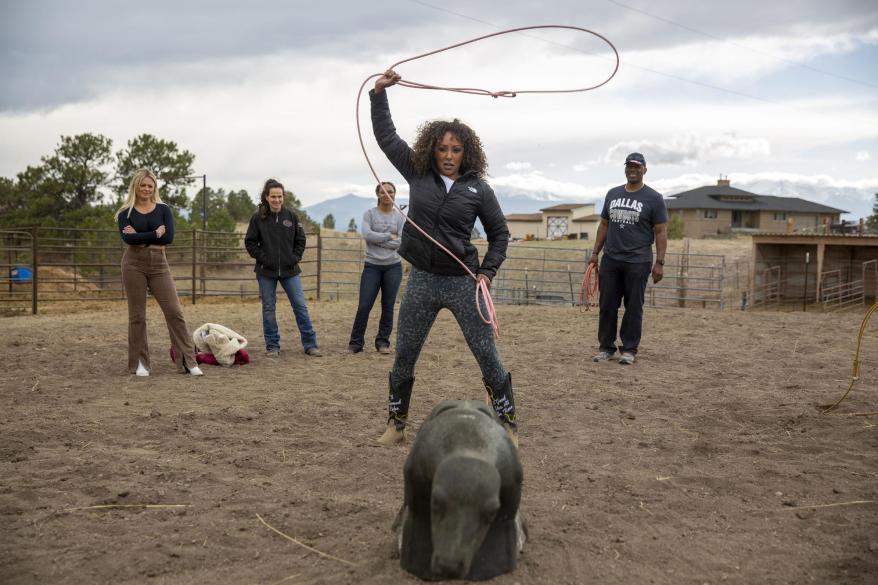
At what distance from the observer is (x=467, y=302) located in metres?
4.01

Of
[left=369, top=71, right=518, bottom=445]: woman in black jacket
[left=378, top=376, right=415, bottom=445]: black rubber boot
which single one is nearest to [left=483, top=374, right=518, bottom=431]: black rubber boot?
[left=369, top=71, right=518, bottom=445]: woman in black jacket

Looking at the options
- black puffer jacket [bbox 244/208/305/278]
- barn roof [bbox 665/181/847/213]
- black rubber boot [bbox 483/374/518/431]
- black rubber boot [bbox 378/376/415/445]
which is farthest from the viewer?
barn roof [bbox 665/181/847/213]

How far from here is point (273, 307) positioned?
Result: 7.63 m

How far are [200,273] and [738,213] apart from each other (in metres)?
49.8

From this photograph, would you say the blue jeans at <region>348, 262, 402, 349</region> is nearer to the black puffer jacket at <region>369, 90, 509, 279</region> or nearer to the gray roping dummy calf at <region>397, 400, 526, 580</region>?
the black puffer jacket at <region>369, 90, 509, 279</region>

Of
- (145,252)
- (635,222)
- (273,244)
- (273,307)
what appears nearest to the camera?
(145,252)

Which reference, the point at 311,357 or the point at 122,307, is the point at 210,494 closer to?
the point at 311,357

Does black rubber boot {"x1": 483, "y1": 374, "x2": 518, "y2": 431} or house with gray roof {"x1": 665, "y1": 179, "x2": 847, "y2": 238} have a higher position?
house with gray roof {"x1": 665, "y1": 179, "x2": 847, "y2": 238}

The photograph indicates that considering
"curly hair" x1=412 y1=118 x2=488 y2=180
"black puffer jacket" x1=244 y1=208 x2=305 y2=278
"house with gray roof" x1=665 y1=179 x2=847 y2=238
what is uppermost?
"house with gray roof" x1=665 y1=179 x2=847 y2=238

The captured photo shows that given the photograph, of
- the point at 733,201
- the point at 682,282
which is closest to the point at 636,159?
the point at 682,282

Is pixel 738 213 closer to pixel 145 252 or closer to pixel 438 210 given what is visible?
pixel 145 252

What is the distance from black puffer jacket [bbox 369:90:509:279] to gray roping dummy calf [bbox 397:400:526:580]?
4.52ft

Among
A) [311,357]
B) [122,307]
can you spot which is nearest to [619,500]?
[311,357]

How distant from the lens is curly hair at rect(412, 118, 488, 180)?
3.97 metres
